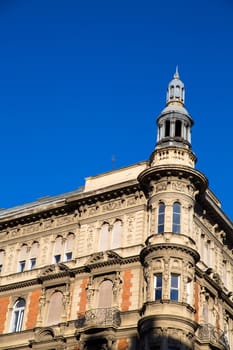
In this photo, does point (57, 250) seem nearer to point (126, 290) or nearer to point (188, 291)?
point (126, 290)

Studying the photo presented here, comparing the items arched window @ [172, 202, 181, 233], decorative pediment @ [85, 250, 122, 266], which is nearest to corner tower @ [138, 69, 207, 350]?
arched window @ [172, 202, 181, 233]

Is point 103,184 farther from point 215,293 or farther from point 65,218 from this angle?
point 215,293

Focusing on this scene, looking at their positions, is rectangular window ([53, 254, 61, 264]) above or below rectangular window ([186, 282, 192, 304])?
above

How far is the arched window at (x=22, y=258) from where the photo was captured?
5172 cm

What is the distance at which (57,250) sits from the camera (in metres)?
50.6

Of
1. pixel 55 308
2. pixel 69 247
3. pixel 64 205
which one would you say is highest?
pixel 64 205

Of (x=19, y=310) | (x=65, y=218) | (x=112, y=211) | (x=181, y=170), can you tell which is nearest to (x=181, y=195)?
(x=181, y=170)

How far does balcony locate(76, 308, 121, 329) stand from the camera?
43.1 meters

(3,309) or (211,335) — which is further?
(3,309)

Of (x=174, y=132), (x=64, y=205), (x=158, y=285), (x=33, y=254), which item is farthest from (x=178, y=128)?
(x=33, y=254)

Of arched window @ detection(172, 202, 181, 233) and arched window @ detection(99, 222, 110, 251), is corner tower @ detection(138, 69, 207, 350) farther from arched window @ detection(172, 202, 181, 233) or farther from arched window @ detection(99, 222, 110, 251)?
arched window @ detection(99, 222, 110, 251)

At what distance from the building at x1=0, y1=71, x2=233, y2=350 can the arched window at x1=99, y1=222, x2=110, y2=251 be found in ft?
0.25

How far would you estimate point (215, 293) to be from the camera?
48.2m

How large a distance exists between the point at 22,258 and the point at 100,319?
10.8 metres
